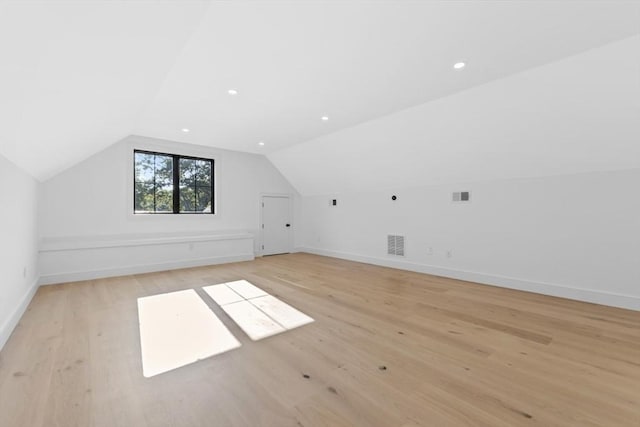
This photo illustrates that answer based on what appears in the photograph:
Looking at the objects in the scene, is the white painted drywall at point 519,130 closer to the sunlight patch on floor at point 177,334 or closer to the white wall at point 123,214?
the white wall at point 123,214

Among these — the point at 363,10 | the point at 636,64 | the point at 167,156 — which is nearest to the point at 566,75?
the point at 636,64

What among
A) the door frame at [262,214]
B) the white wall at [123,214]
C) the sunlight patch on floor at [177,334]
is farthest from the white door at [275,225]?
the sunlight patch on floor at [177,334]

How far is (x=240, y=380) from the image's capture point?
1.93 m

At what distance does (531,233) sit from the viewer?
406 cm

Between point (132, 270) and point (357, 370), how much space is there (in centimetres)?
484

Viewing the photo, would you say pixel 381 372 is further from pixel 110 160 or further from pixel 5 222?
pixel 110 160

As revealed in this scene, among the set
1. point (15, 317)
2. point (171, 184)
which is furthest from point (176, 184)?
point (15, 317)

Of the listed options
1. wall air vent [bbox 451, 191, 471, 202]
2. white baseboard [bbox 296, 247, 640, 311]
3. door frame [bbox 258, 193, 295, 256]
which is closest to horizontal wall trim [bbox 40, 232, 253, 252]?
door frame [bbox 258, 193, 295, 256]

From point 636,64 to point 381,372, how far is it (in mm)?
3409

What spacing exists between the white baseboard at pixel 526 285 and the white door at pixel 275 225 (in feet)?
8.88

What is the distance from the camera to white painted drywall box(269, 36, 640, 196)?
2.70 metres

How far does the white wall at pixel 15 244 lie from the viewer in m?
2.52

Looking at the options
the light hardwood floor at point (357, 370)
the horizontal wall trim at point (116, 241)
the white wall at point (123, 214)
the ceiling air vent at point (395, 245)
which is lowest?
the light hardwood floor at point (357, 370)

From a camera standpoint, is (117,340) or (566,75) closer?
(117,340)
